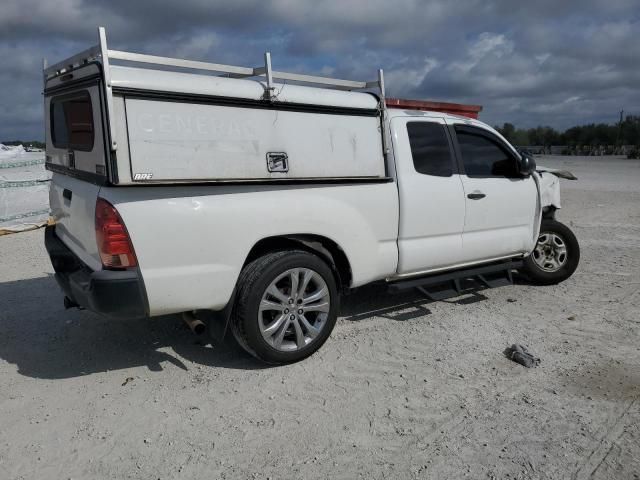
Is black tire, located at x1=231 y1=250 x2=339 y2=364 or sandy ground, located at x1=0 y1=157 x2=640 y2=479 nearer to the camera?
sandy ground, located at x1=0 y1=157 x2=640 y2=479

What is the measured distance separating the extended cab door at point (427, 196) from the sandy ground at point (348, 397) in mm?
685

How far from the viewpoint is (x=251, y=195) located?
3938mm

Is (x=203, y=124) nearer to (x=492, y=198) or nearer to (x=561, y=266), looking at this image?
(x=492, y=198)

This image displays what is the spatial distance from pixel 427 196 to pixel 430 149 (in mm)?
472

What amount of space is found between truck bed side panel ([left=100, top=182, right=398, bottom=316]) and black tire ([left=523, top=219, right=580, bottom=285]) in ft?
8.99

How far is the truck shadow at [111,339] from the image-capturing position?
4371 millimetres

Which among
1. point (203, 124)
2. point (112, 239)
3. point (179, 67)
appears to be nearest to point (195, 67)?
point (179, 67)

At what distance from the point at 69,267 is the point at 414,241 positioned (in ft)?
9.31

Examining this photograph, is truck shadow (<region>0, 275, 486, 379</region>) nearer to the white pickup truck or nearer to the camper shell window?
the white pickup truck

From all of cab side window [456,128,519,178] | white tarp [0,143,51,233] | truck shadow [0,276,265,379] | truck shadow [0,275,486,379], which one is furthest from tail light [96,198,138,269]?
white tarp [0,143,51,233]

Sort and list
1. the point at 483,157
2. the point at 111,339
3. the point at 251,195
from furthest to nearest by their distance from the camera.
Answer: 1. the point at 483,157
2. the point at 111,339
3. the point at 251,195

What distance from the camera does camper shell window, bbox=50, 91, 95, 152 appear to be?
3834 millimetres

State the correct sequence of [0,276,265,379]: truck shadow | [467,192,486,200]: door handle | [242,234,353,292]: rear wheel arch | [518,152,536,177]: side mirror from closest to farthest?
[242,234,353,292]: rear wheel arch
[0,276,265,379]: truck shadow
[467,192,486,200]: door handle
[518,152,536,177]: side mirror

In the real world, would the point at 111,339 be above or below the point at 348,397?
above
